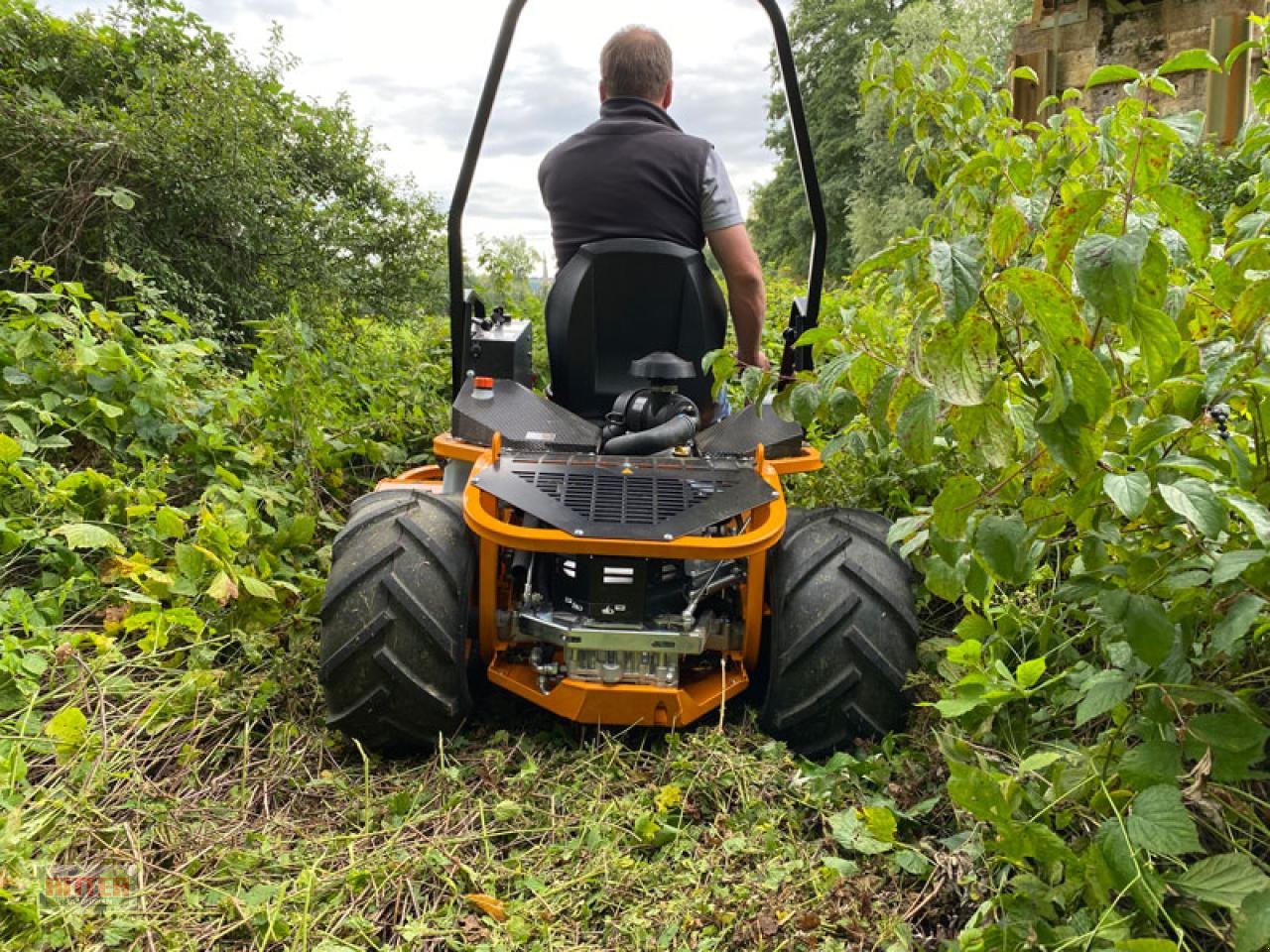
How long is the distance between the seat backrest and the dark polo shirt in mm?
118

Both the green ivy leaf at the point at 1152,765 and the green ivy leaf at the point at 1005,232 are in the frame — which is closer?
the green ivy leaf at the point at 1005,232

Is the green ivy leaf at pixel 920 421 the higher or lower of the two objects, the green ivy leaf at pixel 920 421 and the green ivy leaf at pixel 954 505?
the higher

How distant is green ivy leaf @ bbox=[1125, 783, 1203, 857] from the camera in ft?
4.28

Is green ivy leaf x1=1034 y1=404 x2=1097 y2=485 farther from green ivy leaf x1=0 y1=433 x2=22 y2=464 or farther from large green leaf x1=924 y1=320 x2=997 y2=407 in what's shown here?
green ivy leaf x1=0 y1=433 x2=22 y2=464

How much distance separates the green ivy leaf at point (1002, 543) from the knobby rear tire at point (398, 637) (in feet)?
4.81

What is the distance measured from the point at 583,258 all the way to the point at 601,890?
5.80 ft

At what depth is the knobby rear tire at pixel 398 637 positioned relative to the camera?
236cm

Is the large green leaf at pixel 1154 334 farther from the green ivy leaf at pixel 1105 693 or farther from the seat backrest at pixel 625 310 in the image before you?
the seat backrest at pixel 625 310

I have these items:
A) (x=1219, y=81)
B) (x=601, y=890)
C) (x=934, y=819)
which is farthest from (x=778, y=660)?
(x=1219, y=81)

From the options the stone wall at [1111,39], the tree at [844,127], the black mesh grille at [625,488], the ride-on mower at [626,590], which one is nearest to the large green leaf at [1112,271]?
the ride-on mower at [626,590]

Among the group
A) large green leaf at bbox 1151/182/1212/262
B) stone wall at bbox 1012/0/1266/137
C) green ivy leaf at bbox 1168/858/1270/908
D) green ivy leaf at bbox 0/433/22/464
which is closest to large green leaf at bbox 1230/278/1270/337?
large green leaf at bbox 1151/182/1212/262

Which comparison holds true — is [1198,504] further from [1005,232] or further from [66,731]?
[66,731]

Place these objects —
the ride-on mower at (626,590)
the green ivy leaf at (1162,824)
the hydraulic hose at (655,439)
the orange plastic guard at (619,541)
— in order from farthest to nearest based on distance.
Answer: the hydraulic hose at (655,439)
the ride-on mower at (626,590)
the orange plastic guard at (619,541)
the green ivy leaf at (1162,824)

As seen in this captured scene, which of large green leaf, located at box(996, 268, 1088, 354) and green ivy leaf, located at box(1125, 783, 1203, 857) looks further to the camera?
green ivy leaf, located at box(1125, 783, 1203, 857)
